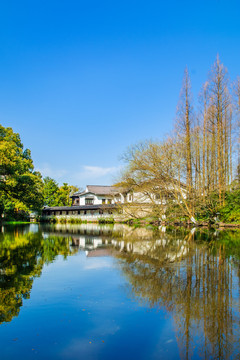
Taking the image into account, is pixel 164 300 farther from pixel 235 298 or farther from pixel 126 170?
pixel 126 170

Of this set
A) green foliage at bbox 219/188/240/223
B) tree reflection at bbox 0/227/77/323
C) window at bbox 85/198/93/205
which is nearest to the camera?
tree reflection at bbox 0/227/77/323

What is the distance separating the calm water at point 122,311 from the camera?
3.42m

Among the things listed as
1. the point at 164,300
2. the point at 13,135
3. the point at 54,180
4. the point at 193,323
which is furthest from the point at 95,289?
the point at 54,180

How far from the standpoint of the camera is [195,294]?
17.4 feet

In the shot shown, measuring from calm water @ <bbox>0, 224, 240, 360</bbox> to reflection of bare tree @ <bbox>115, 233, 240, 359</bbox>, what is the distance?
0.04ft

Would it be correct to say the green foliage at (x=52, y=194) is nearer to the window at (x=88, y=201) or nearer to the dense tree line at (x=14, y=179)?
the window at (x=88, y=201)

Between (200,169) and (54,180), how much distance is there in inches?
1383

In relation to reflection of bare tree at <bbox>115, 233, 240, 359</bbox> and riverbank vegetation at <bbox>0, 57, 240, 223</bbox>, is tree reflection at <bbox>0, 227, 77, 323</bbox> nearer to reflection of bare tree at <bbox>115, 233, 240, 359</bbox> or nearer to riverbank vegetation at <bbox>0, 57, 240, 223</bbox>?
reflection of bare tree at <bbox>115, 233, 240, 359</bbox>

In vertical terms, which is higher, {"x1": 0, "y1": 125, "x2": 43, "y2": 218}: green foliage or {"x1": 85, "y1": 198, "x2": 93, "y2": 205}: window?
{"x1": 0, "y1": 125, "x2": 43, "y2": 218}: green foliage

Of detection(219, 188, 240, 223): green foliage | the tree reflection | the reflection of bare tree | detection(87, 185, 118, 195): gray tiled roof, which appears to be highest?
detection(87, 185, 118, 195): gray tiled roof

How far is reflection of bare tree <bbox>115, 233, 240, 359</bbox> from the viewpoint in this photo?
3.53 meters

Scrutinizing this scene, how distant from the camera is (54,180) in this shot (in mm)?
57250

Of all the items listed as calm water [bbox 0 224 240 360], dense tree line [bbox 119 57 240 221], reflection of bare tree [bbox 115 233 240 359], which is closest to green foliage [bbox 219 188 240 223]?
dense tree line [bbox 119 57 240 221]

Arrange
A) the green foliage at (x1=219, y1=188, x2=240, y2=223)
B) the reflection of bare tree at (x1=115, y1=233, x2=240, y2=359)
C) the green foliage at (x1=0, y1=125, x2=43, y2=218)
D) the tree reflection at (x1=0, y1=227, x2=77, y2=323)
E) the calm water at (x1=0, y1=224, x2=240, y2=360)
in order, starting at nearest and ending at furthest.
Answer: the calm water at (x1=0, y1=224, x2=240, y2=360) → the reflection of bare tree at (x1=115, y1=233, x2=240, y2=359) → the tree reflection at (x1=0, y1=227, x2=77, y2=323) → the green foliage at (x1=219, y1=188, x2=240, y2=223) → the green foliage at (x1=0, y1=125, x2=43, y2=218)
